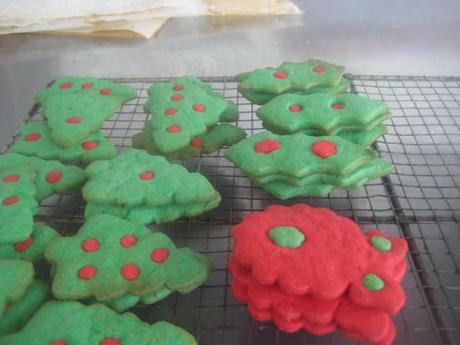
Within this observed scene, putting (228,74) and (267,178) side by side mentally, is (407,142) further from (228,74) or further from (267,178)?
(228,74)

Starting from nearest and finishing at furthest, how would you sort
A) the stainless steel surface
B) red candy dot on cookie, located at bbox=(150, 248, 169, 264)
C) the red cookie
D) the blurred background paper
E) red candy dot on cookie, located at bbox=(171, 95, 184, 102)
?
the red cookie < red candy dot on cookie, located at bbox=(150, 248, 169, 264) < red candy dot on cookie, located at bbox=(171, 95, 184, 102) < the stainless steel surface < the blurred background paper

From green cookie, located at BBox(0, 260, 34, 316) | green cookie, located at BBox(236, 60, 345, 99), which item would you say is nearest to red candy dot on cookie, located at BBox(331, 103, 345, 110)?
green cookie, located at BBox(236, 60, 345, 99)

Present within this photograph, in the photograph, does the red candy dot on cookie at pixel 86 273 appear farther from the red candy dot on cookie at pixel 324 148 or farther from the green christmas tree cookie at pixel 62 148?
the red candy dot on cookie at pixel 324 148

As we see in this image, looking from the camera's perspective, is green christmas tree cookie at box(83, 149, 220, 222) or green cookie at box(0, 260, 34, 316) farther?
green christmas tree cookie at box(83, 149, 220, 222)

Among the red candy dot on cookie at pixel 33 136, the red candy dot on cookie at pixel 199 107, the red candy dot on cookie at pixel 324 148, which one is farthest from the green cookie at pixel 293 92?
the red candy dot on cookie at pixel 33 136

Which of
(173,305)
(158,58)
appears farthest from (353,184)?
(158,58)

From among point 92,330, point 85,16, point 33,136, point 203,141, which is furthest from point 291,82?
point 85,16

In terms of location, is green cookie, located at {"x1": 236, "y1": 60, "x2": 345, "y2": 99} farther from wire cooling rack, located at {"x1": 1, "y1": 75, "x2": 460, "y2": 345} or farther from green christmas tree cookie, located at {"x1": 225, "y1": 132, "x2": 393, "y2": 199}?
green christmas tree cookie, located at {"x1": 225, "y1": 132, "x2": 393, "y2": 199}

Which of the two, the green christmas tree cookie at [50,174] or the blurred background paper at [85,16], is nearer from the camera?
the green christmas tree cookie at [50,174]
